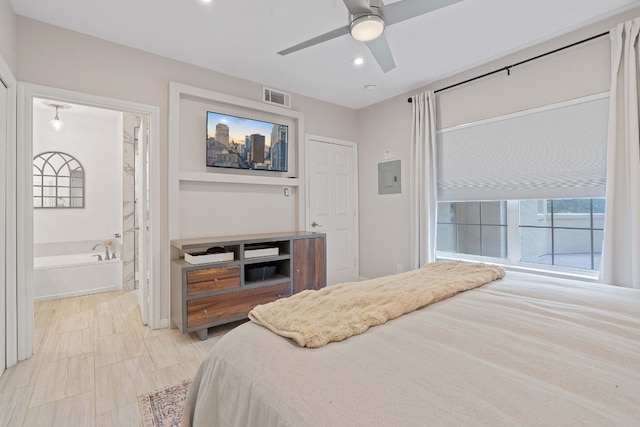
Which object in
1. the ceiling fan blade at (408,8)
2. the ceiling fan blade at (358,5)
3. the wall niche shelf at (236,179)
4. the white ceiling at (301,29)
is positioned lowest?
the wall niche shelf at (236,179)

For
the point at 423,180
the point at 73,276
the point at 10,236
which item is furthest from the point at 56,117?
the point at 423,180

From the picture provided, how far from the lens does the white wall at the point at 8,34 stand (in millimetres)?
1930

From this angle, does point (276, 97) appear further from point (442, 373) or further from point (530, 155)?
point (442, 373)

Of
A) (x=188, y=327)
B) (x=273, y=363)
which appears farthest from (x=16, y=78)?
(x=273, y=363)

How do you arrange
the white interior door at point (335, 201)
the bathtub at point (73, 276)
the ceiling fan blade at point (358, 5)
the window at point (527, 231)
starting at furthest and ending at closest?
the white interior door at point (335, 201), the bathtub at point (73, 276), the window at point (527, 231), the ceiling fan blade at point (358, 5)

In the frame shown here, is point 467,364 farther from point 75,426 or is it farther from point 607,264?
point 607,264

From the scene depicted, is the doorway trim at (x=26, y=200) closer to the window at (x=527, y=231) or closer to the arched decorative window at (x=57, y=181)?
the arched decorative window at (x=57, y=181)

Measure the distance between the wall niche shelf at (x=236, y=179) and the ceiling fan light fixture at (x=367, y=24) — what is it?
6.26 feet

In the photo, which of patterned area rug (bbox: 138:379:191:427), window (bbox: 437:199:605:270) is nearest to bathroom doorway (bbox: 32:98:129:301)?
patterned area rug (bbox: 138:379:191:427)

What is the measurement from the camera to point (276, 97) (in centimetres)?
357

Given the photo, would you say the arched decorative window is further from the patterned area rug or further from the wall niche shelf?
the patterned area rug

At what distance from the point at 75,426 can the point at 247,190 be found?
235 cm

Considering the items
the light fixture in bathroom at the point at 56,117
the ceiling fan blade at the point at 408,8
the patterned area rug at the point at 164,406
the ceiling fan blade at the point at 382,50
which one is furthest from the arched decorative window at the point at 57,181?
the ceiling fan blade at the point at 408,8

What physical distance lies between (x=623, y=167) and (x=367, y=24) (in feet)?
7.17
